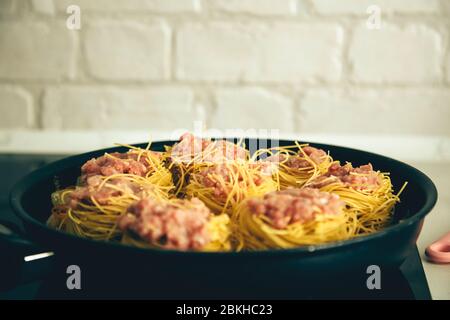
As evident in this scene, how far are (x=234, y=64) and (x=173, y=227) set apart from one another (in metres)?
0.99

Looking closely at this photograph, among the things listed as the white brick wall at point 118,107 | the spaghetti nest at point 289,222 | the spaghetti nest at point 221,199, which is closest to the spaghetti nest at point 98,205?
the spaghetti nest at point 221,199

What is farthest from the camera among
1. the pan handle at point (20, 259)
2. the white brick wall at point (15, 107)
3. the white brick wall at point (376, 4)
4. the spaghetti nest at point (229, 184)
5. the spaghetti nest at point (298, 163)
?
the white brick wall at point (15, 107)

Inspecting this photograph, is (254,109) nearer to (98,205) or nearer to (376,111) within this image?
(376,111)

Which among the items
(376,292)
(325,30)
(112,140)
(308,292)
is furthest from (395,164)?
(112,140)

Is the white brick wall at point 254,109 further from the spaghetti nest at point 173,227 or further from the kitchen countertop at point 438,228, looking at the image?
the spaghetti nest at point 173,227

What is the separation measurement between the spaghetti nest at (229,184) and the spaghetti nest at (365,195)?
7 centimetres

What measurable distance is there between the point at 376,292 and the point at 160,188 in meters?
Answer: 0.31

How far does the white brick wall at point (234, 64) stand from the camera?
1568 mm

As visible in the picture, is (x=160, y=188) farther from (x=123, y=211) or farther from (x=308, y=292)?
(x=308, y=292)

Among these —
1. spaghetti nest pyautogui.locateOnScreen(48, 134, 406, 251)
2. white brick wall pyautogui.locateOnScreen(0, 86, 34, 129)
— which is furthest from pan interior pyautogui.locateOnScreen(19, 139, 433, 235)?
white brick wall pyautogui.locateOnScreen(0, 86, 34, 129)

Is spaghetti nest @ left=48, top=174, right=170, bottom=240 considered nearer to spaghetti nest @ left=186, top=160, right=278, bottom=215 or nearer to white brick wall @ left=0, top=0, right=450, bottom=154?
spaghetti nest @ left=186, top=160, right=278, bottom=215

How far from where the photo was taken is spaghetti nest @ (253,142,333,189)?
37.0 inches

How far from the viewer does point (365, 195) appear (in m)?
0.86

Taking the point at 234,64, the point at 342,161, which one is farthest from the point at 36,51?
the point at 342,161
